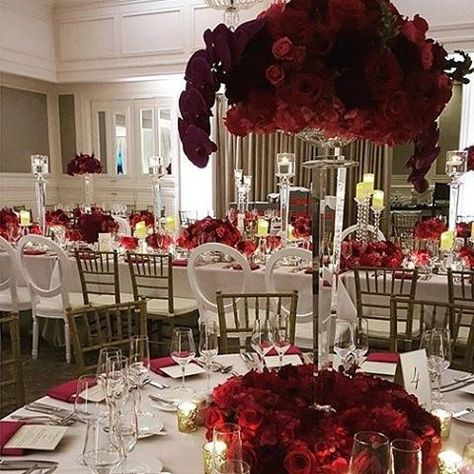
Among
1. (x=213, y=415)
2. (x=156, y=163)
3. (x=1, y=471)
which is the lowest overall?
(x=1, y=471)

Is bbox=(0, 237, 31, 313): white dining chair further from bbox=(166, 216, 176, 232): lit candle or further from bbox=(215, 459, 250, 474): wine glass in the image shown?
bbox=(215, 459, 250, 474): wine glass

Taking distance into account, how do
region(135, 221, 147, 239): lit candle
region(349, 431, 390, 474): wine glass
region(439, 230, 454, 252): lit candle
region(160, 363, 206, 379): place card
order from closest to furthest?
region(349, 431, 390, 474): wine glass < region(160, 363, 206, 379): place card < region(439, 230, 454, 252): lit candle < region(135, 221, 147, 239): lit candle

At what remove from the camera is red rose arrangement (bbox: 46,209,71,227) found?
5023 millimetres

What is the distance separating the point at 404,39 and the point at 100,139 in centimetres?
855

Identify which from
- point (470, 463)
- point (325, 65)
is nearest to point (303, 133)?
point (325, 65)

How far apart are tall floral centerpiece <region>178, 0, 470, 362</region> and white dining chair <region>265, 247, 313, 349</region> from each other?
2134 mm

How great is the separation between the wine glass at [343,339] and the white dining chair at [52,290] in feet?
8.73

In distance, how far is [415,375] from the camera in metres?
1.50

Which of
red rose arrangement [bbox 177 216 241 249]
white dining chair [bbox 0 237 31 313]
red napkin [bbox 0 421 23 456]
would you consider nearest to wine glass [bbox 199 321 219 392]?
red napkin [bbox 0 421 23 456]

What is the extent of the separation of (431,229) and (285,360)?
2418 mm

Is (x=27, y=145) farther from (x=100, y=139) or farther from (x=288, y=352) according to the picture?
(x=288, y=352)

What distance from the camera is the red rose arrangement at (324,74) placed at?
1.17m

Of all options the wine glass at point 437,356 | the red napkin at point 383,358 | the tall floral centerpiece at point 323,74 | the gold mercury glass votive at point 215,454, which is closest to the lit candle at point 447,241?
the red napkin at point 383,358

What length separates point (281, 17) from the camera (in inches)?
47.3
